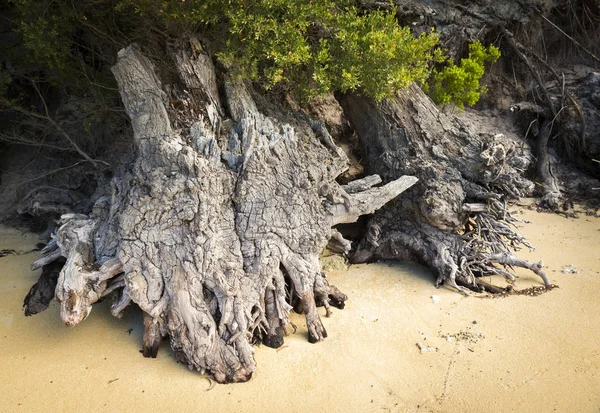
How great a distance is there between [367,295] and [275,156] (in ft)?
6.45

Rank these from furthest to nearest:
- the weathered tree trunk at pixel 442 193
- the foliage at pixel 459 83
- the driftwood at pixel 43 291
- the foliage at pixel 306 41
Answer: the foliage at pixel 459 83 < the weathered tree trunk at pixel 442 193 < the driftwood at pixel 43 291 < the foliage at pixel 306 41

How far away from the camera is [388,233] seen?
19.0ft

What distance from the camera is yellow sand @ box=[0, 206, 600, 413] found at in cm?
336

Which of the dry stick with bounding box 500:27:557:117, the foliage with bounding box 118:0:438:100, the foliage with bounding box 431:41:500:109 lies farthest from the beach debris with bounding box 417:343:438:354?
the dry stick with bounding box 500:27:557:117

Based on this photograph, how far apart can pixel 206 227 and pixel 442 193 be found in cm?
310

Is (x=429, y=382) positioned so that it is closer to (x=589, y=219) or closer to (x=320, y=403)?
(x=320, y=403)

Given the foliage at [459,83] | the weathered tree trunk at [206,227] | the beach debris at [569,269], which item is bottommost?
the beach debris at [569,269]

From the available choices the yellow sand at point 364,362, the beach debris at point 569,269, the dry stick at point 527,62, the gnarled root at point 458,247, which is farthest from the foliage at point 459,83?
the yellow sand at point 364,362

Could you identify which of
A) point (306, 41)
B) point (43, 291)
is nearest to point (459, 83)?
point (306, 41)

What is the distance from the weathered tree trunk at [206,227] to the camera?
379 cm

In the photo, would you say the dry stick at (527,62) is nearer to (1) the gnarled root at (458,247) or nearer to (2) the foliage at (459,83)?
(2) the foliage at (459,83)

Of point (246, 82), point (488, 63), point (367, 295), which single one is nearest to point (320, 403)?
point (367, 295)

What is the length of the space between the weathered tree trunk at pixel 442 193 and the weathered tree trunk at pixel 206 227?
0.95m

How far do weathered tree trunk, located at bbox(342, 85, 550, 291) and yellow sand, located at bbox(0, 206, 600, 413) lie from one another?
2.20 feet
